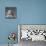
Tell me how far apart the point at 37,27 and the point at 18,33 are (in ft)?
1.83

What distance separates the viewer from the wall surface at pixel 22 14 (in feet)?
12.0

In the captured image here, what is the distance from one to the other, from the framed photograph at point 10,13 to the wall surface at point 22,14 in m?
0.09

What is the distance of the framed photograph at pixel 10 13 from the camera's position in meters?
3.68

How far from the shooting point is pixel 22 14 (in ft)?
12.1

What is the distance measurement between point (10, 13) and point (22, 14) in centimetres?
35

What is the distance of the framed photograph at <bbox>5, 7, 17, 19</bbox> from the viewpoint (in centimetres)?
368

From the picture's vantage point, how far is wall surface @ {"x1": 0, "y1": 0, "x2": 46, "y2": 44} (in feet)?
12.0

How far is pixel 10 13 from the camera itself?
3.69 meters

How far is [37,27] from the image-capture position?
3.61 metres

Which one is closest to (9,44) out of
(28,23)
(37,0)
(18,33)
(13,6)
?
(18,33)

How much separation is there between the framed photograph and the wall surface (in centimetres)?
9

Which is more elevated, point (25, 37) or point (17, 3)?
point (17, 3)

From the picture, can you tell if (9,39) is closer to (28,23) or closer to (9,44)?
(9,44)

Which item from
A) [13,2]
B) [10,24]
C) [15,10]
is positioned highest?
[13,2]
